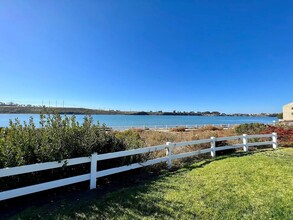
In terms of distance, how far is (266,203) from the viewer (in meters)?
4.00

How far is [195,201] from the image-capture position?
408cm

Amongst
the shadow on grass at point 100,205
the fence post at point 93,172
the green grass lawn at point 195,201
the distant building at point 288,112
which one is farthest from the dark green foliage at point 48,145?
the distant building at point 288,112

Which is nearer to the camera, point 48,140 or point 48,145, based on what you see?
point 48,145

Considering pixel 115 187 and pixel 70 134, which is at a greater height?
pixel 70 134

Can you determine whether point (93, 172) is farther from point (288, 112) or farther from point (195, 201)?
point (288, 112)

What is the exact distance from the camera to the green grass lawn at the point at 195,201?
3580mm

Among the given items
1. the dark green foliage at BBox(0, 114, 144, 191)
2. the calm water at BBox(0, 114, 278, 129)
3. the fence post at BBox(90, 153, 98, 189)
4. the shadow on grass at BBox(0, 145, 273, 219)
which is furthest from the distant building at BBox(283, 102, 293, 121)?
the fence post at BBox(90, 153, 98, 189)

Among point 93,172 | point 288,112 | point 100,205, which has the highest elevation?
point 288,112

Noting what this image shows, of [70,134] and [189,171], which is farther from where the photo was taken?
[189,171]

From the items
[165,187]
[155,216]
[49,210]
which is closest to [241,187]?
[165,187]

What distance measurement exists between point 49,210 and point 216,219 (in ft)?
10.2

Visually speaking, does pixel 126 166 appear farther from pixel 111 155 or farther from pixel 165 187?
pixel 165 187

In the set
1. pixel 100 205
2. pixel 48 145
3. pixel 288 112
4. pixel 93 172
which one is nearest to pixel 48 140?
pixel 48 145

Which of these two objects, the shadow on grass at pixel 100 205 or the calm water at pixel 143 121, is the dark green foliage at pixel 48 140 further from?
the shadow on grass at pixel 100 205
